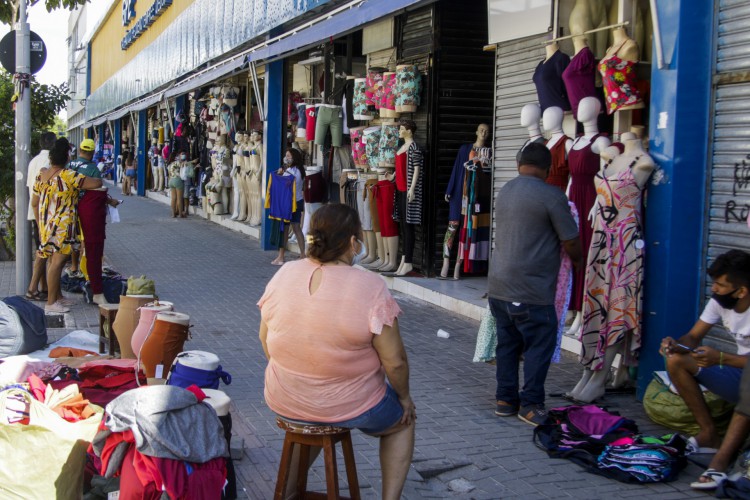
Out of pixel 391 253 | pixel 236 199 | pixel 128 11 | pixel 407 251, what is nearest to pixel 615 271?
pixel 407 251

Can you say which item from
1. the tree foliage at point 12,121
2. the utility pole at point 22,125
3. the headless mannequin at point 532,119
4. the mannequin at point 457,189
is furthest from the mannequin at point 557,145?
the tree foliage at point 12,121

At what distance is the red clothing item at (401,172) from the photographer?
11.1 m

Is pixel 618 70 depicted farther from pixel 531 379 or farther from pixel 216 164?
pixel 216 164

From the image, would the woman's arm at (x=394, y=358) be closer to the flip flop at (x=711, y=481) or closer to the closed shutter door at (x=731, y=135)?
the flip flop at (x=711, y=481)

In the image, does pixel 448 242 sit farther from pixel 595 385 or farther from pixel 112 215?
pixel 595 385

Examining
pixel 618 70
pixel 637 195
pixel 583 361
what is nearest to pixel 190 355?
pixel 583 361

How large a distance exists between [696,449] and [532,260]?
1459 millimetres

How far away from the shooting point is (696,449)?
5152 mm

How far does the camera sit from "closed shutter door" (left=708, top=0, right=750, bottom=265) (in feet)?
18.5

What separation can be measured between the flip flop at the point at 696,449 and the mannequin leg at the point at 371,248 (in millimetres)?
7483

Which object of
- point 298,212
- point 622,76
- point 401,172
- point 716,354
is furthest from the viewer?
point 298,212

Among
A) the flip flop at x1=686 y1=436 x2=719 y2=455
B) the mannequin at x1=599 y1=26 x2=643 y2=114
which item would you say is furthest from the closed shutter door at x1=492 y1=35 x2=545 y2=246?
the flip flop at x1=686 y1=436 x2=719 y2=455

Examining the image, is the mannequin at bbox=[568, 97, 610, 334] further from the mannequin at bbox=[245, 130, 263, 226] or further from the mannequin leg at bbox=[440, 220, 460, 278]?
the mannequin at bbox=[245, 130, 263, 226]

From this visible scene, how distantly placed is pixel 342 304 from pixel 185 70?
69.4 ft
